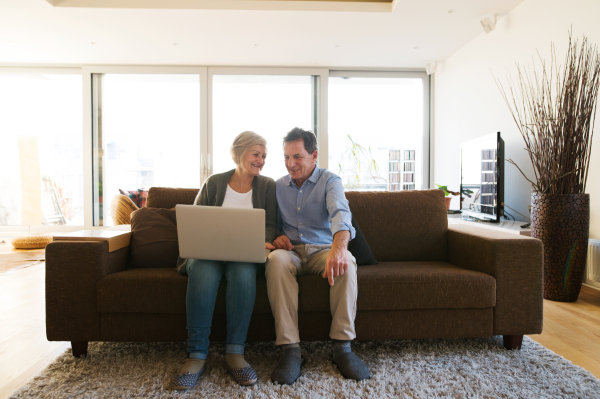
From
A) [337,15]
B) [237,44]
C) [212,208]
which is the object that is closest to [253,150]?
[212,208]

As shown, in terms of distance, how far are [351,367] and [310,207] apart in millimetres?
771

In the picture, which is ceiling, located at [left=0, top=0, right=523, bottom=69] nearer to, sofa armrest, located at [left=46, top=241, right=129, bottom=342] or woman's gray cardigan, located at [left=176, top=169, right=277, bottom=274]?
woman's gray cardigan, located at [left=176, top=169, right=277, bottom=274]

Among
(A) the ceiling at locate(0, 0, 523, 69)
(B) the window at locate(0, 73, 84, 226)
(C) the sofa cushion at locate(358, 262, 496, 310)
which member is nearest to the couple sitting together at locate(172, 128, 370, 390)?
(C) the sofa cushion at locate(358, 262, 496, 310)

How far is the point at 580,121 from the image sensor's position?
2611mm

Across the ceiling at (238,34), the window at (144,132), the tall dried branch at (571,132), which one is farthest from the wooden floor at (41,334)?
the window at (144,132)

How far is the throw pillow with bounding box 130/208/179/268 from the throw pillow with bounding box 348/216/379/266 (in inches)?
35.5

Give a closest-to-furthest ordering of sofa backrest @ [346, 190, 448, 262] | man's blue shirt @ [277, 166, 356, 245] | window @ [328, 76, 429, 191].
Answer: man's blue shirt @ [277, 166, 356, 245], sofa backrest @ [346, 190, 448, 262], window @ [328, 76, 429, 191]

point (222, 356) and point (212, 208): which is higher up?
point (212, 208)

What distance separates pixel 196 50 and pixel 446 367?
4828 mm

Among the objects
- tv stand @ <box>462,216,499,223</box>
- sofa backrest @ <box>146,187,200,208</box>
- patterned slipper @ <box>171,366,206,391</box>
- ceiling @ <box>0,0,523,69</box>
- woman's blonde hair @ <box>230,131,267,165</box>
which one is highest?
ceiling @ <box>0,0,523,69</box>

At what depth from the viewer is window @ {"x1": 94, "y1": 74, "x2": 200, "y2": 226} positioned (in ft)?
19.4

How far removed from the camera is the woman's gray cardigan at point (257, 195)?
1991mm

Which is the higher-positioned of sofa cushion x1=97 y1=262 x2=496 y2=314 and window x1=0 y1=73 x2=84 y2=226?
window x1=0 y1=73 x2=84 y2=226

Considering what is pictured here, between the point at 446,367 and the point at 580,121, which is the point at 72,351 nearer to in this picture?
the point at 446,367
